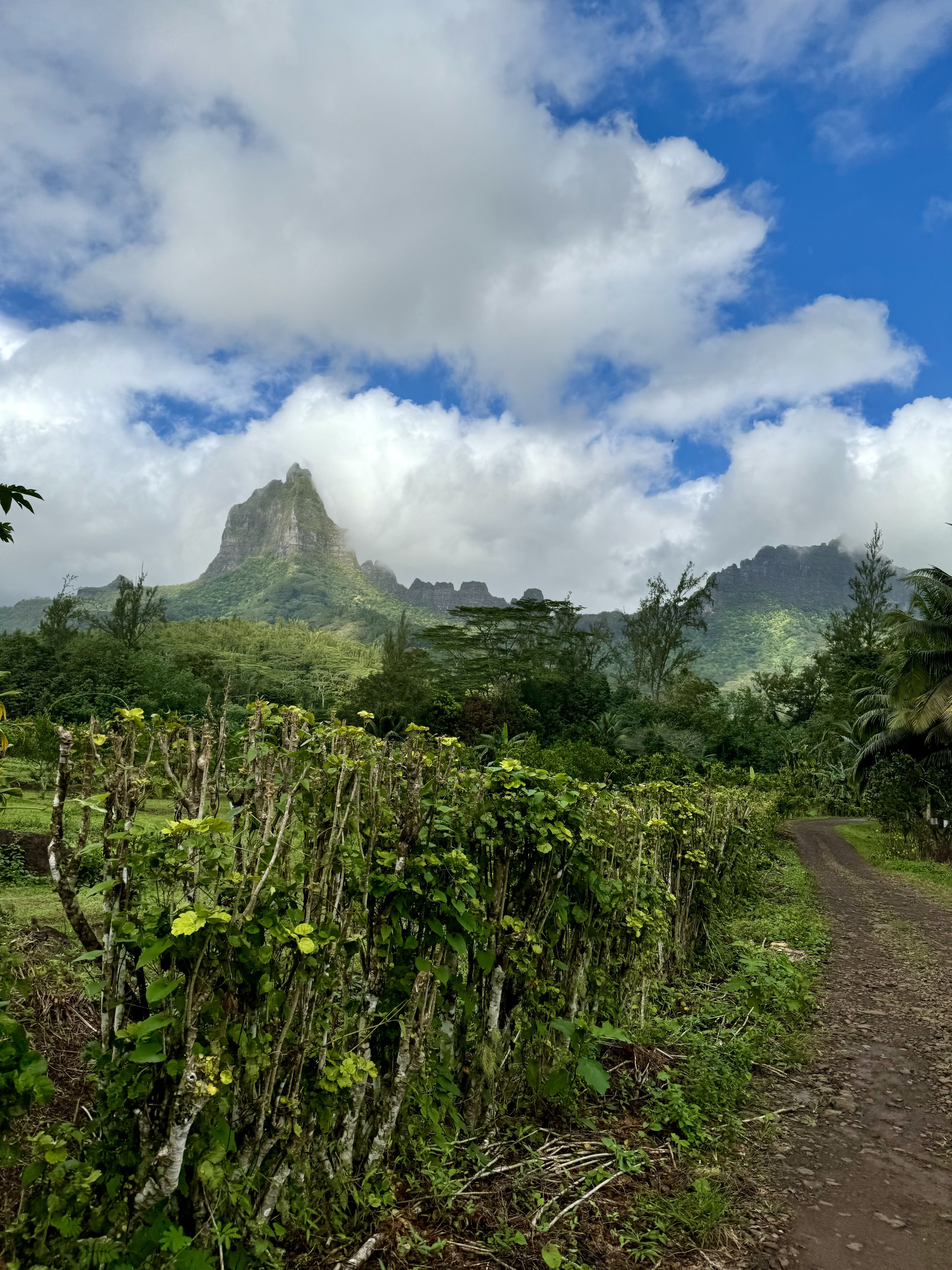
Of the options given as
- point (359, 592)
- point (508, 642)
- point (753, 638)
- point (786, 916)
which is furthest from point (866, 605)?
point (359, 592)

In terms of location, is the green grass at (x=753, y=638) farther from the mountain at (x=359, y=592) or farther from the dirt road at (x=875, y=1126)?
the dirt road at (x=875, y=1126)

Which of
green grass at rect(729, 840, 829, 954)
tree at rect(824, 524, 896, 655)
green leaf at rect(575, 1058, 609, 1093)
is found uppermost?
tree at rect(824, 524, 896, 655)

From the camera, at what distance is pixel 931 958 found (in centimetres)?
695

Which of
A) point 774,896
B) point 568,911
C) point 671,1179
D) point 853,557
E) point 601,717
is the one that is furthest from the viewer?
point 853,557

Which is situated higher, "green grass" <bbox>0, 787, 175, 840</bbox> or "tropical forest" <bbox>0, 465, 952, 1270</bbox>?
"tropical forest" <bbox>0, 465, 952, 1270</bbox>

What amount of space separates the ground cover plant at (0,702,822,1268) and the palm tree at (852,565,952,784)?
1539 cm

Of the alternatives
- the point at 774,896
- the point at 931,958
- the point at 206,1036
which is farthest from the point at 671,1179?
the point at 774,896

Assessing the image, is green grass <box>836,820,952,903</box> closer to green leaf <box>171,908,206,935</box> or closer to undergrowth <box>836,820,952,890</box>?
undergrowth <box>836,820,952,890</box>

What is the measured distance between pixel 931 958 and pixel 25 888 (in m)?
8.68

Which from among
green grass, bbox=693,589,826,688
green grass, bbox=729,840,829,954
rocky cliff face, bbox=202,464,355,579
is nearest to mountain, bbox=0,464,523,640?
rocky cliff face, bbox=202,464,355,579

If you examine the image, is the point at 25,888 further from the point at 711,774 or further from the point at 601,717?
the point at 601,717

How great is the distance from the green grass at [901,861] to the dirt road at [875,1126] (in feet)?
19.6

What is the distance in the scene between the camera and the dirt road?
8.70ft

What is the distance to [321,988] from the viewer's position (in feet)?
7.04
